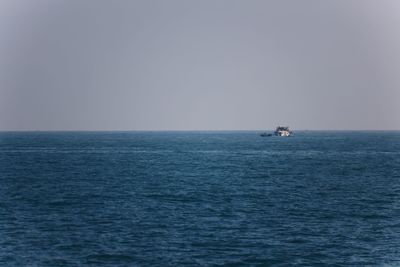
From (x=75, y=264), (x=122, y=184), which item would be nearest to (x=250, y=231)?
(x=75, y=264)

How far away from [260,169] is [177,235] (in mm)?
59251

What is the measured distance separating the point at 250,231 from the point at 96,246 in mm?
11568

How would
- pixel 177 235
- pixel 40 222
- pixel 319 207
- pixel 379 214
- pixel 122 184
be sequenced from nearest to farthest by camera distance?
pixel 177 235 → pixel 40 222 → pixel 379 214 → pixel 319 207 → pixel 122 184

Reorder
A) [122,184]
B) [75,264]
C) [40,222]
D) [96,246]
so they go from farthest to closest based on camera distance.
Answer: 1. [122,184]
2. [40,222]
3. [96,246]
4. [75,264]

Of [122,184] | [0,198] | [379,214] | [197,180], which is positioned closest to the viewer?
[379,214]

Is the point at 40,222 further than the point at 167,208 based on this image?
No

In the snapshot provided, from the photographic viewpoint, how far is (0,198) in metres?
62.7

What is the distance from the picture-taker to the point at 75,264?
1426 inches

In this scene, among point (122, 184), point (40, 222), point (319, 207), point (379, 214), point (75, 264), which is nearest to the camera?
point (75, 264)

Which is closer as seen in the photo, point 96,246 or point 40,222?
point 96,246

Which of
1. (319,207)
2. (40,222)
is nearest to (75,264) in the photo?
(40,222)

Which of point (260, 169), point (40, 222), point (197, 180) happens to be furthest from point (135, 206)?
point (260, 169)

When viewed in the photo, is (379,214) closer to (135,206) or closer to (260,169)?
(135,206)

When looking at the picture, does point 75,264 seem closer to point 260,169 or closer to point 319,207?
point 319,207
